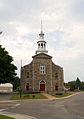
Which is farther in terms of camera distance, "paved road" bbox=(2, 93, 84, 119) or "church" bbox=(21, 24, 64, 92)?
"church" bbox=(21, 24, 64, 92)

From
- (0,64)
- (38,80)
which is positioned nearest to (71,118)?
(0,64)

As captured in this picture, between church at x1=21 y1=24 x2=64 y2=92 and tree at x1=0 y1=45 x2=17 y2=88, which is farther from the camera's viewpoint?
church at x1=21 y1=24 x2=64 y2=92

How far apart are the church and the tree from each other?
19.8 feet

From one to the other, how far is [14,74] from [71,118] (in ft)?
183

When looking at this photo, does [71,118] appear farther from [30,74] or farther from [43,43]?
[43,43]

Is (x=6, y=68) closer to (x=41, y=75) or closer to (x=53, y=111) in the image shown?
(x=41, y=75)

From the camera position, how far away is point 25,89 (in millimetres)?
77438

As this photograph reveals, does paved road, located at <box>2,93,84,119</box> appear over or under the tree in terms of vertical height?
under

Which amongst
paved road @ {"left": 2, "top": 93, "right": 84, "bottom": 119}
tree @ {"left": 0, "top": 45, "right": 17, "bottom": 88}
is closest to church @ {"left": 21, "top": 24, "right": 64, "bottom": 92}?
tree @ {"left": 0, "top": 45, "right": 17, "bottom": 88}

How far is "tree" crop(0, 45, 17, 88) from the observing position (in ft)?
227

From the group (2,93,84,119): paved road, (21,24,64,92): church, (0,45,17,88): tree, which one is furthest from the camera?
(21,24,64,92): church

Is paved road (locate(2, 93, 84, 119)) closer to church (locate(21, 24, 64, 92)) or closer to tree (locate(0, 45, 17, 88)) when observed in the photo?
tree (locate(0, 45, 17, 88))

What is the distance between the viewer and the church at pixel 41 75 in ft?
252

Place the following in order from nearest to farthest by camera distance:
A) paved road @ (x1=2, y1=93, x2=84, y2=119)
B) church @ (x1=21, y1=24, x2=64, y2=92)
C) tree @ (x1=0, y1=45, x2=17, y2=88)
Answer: paved road @ (x1=2, y1=93, x2=84, y2=119), tree @ (x1=0, y1=45, x2=17, y2=88), church @ (x1=21, y1=24, x2=64, y2=92)
